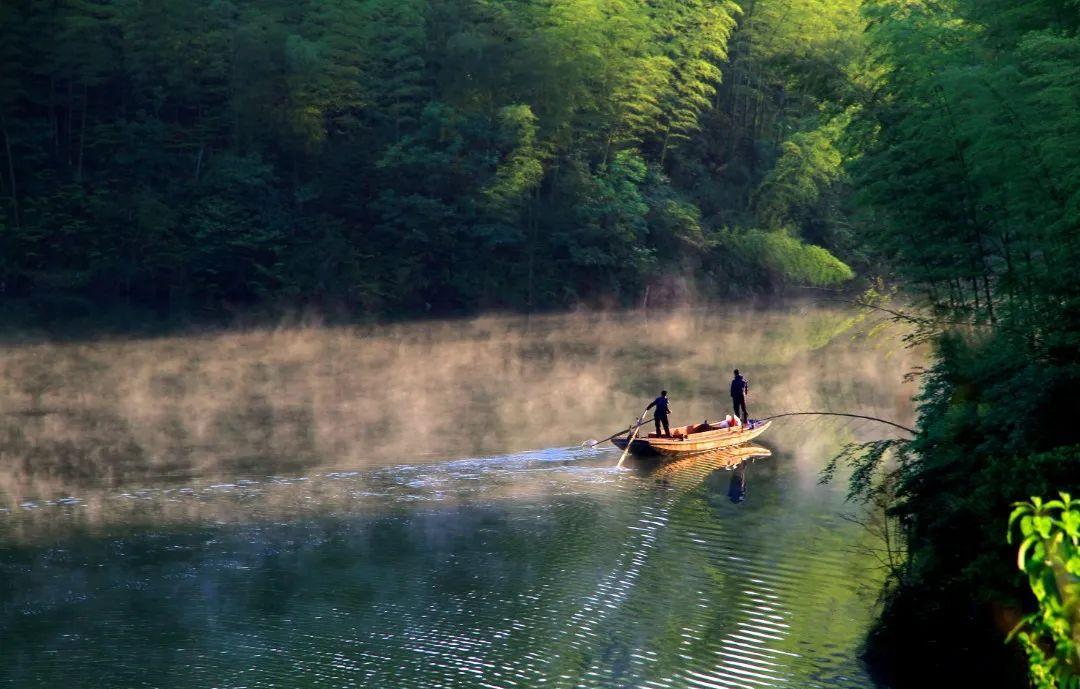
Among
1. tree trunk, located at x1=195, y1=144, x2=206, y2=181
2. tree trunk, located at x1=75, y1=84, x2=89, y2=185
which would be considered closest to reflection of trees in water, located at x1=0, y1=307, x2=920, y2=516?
tree trunk, located at x1=195, y1=144, x2=206, y2=181

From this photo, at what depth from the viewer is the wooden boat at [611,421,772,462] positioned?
29562mm

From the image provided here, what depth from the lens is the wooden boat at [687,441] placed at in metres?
29.6

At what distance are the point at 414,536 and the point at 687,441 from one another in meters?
9.29

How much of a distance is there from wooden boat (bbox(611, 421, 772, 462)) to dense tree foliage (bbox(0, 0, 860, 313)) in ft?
103

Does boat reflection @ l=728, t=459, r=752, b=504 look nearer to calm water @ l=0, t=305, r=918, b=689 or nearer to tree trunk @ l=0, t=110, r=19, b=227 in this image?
calm water @ l=0, t=305, r=918, b=689

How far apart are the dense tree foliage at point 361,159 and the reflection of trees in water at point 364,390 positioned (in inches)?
191

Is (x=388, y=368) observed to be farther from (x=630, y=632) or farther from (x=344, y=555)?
(x=630, y=632)

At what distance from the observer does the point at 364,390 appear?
40844mm

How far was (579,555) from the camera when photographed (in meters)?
21.9

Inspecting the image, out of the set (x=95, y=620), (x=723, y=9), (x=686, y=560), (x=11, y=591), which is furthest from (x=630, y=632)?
(x=723, y=9)

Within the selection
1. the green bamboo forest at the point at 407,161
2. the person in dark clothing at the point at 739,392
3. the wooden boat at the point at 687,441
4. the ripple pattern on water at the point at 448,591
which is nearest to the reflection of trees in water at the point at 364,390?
the wooden boat at the point at 687,441

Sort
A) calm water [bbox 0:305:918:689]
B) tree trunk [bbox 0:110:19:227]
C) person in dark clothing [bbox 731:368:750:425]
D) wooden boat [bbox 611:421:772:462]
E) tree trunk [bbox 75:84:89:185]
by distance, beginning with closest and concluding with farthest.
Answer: calm water [bbox 0:305:918:689], wooden boat [bbox 611:421:772:462], person in dark clothing [bbox 731:368:750:425], tree trunk [bbox 0:110:19:227], tree trunk [bbox 75:84:89:185]

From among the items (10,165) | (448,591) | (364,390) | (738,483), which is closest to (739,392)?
(738,483)

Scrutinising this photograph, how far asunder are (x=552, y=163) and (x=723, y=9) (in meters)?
13.6
